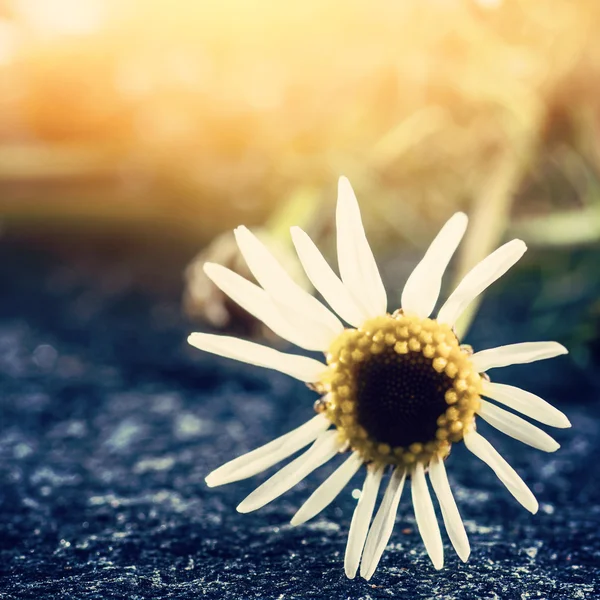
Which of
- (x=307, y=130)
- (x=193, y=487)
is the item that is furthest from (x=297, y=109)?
(x=193, y=487)

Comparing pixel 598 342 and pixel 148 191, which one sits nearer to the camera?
pixel 598 342

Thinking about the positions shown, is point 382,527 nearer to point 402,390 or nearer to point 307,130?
point 402,390

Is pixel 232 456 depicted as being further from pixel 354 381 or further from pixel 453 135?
pixel 453 135

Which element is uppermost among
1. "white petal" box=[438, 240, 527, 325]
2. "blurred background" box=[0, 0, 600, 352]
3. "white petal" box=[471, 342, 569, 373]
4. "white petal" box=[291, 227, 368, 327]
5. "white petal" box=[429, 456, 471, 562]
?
"blurred background" box=[0, 0, 600, 352]

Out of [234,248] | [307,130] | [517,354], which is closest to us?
[517,354]

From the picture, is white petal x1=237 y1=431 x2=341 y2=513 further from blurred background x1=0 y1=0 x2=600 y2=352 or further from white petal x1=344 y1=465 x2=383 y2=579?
blurred background x1=0 y1=0 x2=600 y2=352

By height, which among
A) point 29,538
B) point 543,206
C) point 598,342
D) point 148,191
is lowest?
point 29,538

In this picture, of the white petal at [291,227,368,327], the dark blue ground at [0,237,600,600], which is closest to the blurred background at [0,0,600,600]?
the dark blue ground at [0,237,600,600]

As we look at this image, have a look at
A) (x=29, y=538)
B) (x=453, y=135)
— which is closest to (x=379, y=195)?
(x=453, y=135)
